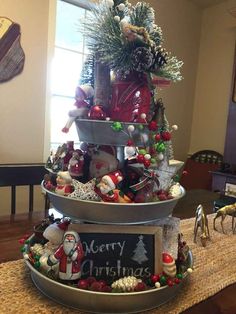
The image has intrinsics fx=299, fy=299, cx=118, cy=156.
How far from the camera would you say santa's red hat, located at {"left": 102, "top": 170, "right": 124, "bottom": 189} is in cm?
55

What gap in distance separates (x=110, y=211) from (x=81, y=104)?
0.23 metres

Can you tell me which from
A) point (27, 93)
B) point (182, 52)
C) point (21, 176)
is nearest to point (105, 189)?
point (21, 176)

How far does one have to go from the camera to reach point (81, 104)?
62 centimetres

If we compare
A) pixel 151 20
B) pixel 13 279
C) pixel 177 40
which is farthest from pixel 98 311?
pixel 177 40

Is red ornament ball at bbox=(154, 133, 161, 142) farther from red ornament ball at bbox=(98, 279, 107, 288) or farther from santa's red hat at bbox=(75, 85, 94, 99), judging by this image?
red ornament ball at bbox=(98, 279, 107, 288)

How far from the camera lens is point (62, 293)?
0.56m

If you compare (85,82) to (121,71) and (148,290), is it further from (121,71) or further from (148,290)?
(148,290)

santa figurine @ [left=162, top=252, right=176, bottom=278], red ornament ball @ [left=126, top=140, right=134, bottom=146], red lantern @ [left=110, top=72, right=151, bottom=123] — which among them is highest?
red lantern @ [left=110, top=72, right=151, bottom=123]

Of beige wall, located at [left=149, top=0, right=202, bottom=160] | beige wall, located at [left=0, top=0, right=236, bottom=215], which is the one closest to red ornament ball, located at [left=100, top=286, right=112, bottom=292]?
beige wall, located at [left=0, top=0, right=236, bottom=215]

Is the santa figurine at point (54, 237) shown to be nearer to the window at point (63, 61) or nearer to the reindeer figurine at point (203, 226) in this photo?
the reindeer figurine at point (203, 226)

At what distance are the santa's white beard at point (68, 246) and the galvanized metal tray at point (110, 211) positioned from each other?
0.05 metres

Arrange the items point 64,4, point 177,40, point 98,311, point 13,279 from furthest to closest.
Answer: point 177,40 < point 64,4 < point 13,279 < point 98,311

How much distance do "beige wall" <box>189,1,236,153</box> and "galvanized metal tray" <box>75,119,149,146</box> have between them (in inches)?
109

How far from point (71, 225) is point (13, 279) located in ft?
0.68
